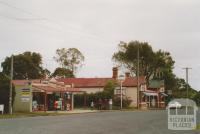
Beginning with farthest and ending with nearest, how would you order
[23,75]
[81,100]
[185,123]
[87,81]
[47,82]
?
[23,75], [87,81], [81,100], [47,82], [185,123]

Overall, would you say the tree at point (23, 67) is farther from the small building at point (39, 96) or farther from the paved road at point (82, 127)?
the paved road at point (82, 127)

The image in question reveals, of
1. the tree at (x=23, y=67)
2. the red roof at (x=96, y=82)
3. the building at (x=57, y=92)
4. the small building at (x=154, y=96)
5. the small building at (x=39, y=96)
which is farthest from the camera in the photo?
the tree at (x=23, y=67)

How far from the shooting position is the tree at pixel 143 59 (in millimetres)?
101812

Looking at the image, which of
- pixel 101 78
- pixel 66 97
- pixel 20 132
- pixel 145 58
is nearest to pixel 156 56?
pixel 145 58

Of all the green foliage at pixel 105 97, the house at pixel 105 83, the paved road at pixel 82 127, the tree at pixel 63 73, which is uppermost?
the tree at pixel 63 73

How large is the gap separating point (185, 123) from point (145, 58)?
87.6 meters

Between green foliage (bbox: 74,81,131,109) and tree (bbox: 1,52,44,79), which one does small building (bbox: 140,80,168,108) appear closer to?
green foliage (bbox: 74,81,131,109)

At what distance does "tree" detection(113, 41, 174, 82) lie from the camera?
102 m

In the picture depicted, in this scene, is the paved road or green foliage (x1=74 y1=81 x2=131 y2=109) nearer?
the paved road

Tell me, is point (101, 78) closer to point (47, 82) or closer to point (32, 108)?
point (47, 82)

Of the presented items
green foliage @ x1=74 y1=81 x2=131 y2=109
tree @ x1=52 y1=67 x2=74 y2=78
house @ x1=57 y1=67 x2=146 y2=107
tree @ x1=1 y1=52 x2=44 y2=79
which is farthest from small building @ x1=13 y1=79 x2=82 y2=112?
tree @ x1=52 y1=67 x2=74 y2=78

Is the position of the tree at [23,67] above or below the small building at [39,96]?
above

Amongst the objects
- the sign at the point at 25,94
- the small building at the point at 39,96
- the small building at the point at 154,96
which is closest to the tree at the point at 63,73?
the small building at the point at 154,96

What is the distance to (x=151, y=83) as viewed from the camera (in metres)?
99.2
